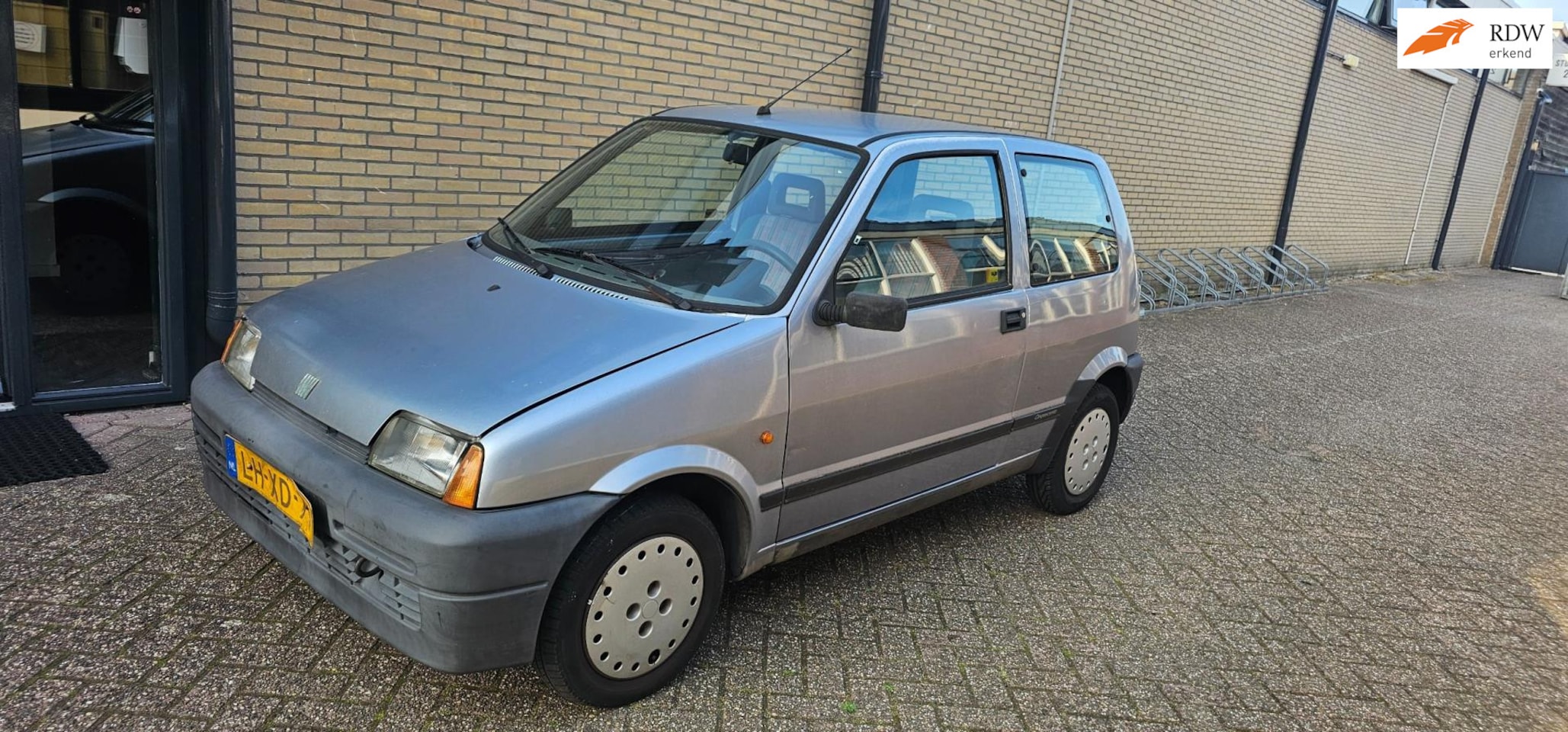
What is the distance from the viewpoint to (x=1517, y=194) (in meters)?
22.1

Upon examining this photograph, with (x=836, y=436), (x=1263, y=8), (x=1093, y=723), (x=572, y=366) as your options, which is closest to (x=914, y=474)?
(x=836, y=436)

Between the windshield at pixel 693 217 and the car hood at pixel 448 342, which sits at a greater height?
the windshield at pixel 693 217

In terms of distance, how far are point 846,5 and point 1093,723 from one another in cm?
561

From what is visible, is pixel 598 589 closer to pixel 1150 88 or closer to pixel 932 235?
pixel 932 235

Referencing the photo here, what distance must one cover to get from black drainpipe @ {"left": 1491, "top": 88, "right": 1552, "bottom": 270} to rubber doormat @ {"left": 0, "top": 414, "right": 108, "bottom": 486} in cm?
2579

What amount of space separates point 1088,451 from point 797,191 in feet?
7.10

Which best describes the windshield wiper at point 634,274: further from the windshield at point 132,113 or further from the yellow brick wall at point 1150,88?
the yellow brick wall at point 1150,88

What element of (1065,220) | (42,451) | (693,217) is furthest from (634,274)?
(42,451)

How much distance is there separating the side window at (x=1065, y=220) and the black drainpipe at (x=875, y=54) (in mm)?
3125

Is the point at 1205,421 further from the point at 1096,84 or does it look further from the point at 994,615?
the point at 1096,84

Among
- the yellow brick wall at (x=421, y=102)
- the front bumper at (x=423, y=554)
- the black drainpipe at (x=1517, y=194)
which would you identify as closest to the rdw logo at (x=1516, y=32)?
the black drainpipe at (x=1517, y=194)

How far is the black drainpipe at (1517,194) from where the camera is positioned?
844 inches

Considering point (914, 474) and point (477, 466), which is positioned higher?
point (477, 466)

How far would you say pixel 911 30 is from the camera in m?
7.93
